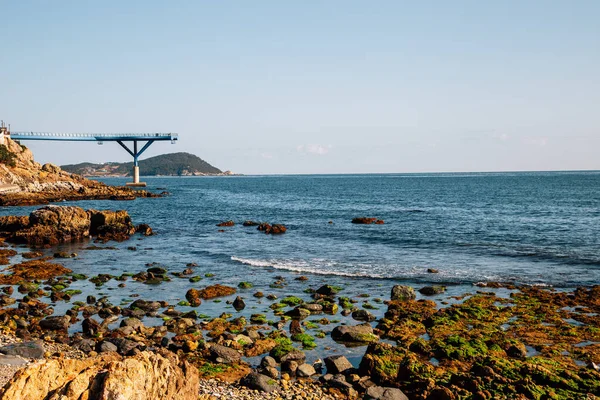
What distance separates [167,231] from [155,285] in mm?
25927

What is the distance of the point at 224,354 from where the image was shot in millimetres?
15898

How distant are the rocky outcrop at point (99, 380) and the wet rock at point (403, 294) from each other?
1583 centimetres

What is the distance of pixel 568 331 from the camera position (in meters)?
19.0

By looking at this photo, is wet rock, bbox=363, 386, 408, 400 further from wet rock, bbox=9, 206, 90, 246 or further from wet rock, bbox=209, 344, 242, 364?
wet rock, bbox=9, 206, 90, 246

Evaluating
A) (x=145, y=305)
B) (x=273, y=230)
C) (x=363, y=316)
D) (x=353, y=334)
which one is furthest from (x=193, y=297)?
(x=273, y=230)

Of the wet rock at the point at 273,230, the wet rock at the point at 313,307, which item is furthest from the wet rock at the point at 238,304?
the wet rock at the point at 273,230

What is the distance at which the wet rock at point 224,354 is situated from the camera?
15.7 metres

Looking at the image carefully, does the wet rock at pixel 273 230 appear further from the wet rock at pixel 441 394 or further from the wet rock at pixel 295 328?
the wet rock at pixel 441 394

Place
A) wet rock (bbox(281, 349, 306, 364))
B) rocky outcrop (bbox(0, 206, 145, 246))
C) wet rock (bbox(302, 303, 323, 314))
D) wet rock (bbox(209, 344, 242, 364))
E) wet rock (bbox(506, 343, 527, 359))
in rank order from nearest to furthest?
wet rock (bbox(209, 344, 242, 364)), wet rock (bbox(281, 349, 306, 364)), wet rock (bbox(506, 343, 527, 359)), wet rock (bbox(302, 303, 323, 314)), rocky outcrop (bbox(0, 206, 145, 246))

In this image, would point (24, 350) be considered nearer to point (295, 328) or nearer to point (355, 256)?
point (295, 328)

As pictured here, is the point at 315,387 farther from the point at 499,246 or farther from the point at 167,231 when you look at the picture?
the point at 167,231

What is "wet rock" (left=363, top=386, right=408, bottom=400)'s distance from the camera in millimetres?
13109

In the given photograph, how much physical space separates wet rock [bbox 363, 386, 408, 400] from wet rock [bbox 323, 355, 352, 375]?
1.63 meters

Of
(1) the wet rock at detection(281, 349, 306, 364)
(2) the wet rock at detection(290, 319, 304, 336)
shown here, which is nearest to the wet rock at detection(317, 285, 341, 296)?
(2) the wet rock at detection(290, 319, 304, 336)
